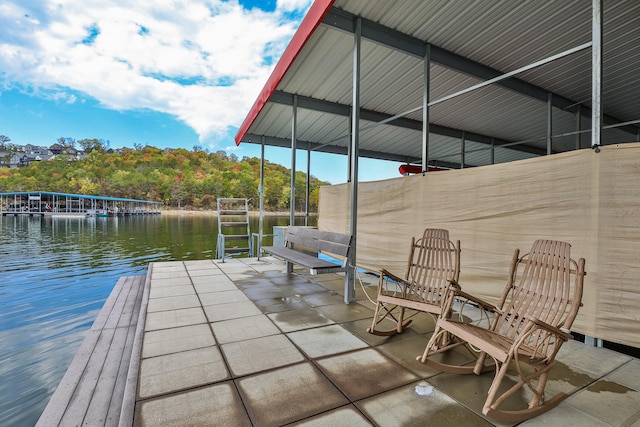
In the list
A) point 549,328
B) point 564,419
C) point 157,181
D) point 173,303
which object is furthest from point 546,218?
point 157,181

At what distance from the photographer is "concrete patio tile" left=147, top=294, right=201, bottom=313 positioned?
3.39 metres

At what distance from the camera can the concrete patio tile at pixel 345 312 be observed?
10.4ft

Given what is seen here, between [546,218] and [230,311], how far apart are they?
3348 mm

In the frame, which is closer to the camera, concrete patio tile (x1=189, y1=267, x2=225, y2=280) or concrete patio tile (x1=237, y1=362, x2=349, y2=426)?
concrete patio tile (x1=237, y1=362, x2=349, y2=426)

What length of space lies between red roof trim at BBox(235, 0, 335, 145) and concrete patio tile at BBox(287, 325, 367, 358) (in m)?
3.26

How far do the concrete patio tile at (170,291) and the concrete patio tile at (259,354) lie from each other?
1837 millimetres

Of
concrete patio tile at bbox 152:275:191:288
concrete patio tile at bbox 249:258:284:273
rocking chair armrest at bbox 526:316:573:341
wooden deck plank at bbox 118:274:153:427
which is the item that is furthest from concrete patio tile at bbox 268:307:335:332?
concrete patio tile at bbox 249:258:284:273

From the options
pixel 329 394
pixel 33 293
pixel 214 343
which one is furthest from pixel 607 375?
pixel 33 293

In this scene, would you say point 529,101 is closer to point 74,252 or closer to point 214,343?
point 214,343

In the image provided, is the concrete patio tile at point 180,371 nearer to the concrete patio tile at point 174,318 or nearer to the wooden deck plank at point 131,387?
the wooden deck plank at point 131,387

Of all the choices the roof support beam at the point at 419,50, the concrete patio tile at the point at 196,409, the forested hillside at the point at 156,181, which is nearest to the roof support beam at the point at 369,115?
the roof support beam at the point at 419,50

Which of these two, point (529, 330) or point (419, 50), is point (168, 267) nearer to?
point (419, 50)

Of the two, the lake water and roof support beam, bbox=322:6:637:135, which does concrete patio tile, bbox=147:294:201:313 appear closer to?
the lake water

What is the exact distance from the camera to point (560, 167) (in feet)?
8.91
